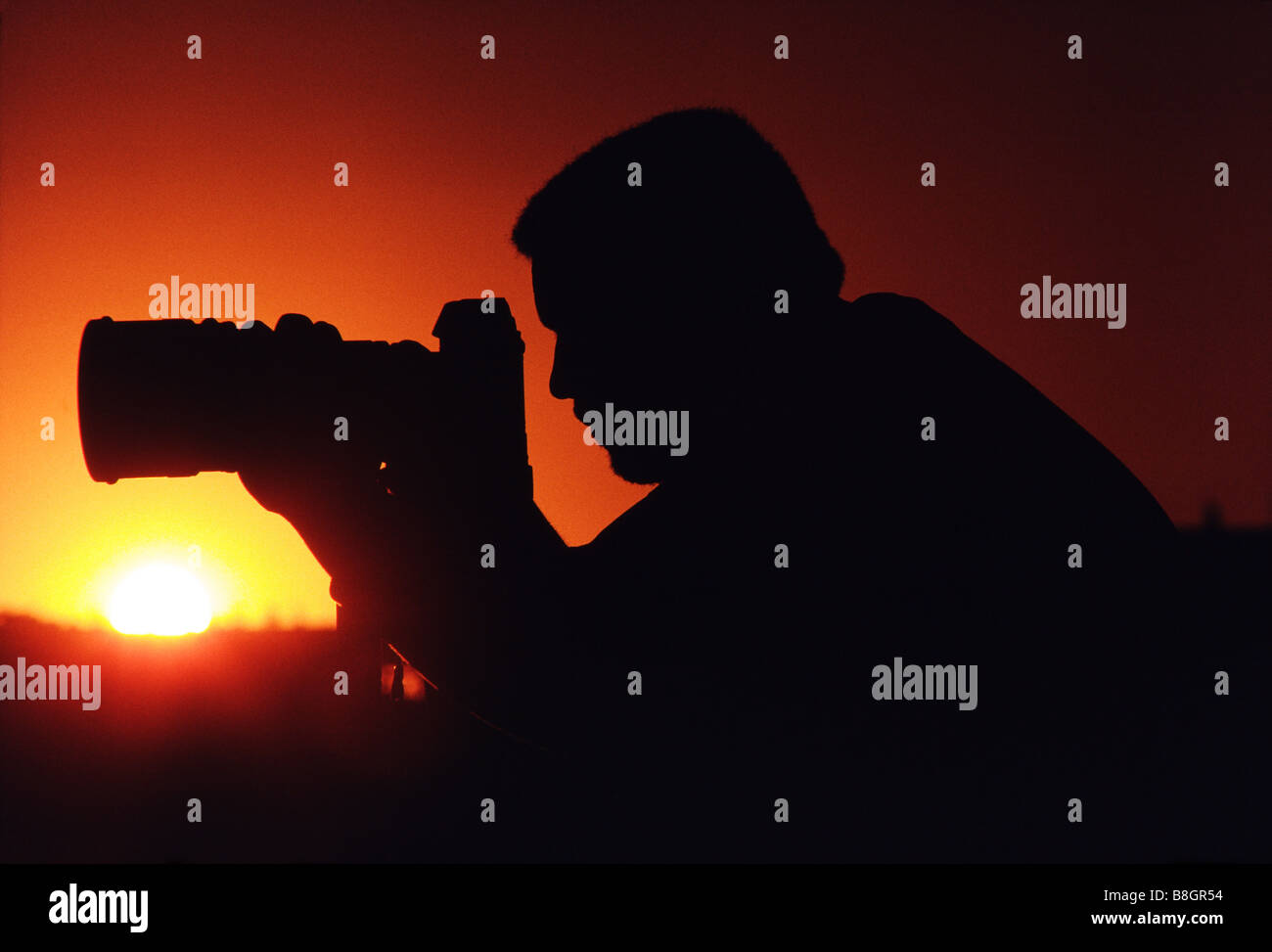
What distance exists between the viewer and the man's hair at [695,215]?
115 cm

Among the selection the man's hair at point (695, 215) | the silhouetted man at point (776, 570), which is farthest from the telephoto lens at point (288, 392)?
the man's hair at point (695, 215)

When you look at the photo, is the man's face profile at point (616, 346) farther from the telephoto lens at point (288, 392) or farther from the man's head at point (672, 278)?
the telephoto lens at point (288, 392)

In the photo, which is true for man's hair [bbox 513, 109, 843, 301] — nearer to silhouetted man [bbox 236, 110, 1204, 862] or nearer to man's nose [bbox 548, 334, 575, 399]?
silhouetted man [bbox 236, 110, 1204, 862]

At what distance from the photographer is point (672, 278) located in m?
1.14

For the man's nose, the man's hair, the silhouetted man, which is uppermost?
the man's hair

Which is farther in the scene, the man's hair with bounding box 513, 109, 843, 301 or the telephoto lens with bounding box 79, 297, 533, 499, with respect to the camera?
the man's hair with bounding box 513, 109, 843, 301

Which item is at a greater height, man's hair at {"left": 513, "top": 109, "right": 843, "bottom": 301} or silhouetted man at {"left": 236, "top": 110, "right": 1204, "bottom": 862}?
man's hair at {"left": 513, "top": 109, "right": 843, "bottom": 301}

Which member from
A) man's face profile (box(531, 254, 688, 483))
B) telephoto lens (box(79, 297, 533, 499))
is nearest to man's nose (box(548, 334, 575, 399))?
man's face profile (box(531, 254, 688, 483))

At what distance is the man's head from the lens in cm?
113

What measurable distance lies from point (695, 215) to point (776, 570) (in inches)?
17.1

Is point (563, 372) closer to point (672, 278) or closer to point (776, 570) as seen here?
point (672, 278)

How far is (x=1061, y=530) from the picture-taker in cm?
103

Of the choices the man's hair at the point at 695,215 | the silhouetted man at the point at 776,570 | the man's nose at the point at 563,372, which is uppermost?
the man's hair at the point at 695,215
